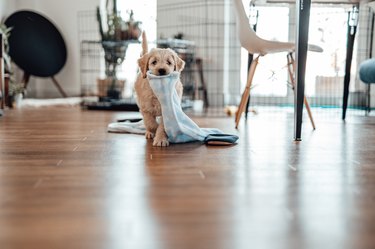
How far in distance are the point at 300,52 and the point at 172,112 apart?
2.09ft

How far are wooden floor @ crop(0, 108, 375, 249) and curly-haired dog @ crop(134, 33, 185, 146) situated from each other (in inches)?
3.8

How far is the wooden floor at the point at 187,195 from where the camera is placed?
2.40ft

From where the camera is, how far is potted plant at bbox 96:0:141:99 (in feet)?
13.9

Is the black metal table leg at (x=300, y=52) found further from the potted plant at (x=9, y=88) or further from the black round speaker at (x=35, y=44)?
the black round speaker at (x=35, y=44)

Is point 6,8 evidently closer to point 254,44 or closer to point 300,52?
point 254,44

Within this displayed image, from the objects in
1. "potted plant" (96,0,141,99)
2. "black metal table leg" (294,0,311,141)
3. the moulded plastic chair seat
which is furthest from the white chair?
"potted plant" (96,0,141,99)

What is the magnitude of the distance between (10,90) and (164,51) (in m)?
2.74

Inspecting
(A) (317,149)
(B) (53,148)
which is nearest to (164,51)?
(B) (53,148)

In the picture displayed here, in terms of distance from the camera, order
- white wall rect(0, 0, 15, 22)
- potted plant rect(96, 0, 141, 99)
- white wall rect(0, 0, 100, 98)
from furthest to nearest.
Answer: white wall rect(0, 0, 100, 98), white wall rect(0, 0, 15, 22), potted plant rect(96, 0, 141, 99)

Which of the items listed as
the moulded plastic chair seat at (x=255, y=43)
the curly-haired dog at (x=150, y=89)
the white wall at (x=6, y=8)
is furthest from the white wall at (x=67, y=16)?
the curly-haired dog at (x=150, y=89)

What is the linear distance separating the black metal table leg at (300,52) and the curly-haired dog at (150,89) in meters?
0.52

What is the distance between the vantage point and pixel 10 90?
4.17m

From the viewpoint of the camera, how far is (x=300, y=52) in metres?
1.98

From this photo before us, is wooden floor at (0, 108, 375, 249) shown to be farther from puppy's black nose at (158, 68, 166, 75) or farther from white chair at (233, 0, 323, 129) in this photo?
white chair at (233, 0, 323, 129)
